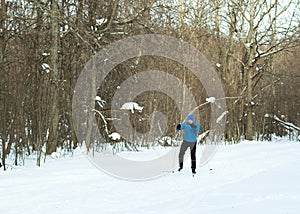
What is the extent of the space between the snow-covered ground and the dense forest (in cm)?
176

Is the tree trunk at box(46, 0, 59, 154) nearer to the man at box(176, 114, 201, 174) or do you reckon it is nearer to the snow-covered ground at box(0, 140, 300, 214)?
the snow-covered ground at box(0, 140, 300, 214)

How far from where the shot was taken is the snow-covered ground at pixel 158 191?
5.08 meters

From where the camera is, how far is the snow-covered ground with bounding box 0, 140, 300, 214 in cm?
508

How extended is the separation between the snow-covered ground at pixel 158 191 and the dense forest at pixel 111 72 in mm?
1755

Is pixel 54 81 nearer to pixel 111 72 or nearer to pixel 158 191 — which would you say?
pixel 111 72

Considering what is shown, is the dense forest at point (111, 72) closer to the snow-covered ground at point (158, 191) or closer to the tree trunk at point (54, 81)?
the tree trunk at point (54, 81)

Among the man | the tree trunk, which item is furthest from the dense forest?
the man

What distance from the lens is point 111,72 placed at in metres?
13.0

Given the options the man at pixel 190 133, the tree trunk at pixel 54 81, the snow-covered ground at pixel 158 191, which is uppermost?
the tree trunk at pixel 54 81

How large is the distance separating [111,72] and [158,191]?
724cm

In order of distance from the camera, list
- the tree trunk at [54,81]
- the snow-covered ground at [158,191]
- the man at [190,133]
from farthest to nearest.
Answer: the tree trunk at [54,81]
the man at [190,133]
the snow-covered ground at [158,191]

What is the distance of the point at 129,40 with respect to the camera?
12.4 metres

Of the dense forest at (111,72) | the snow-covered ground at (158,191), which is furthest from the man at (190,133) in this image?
the dense forest at (111,72)

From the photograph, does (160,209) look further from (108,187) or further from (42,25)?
(42,25)
